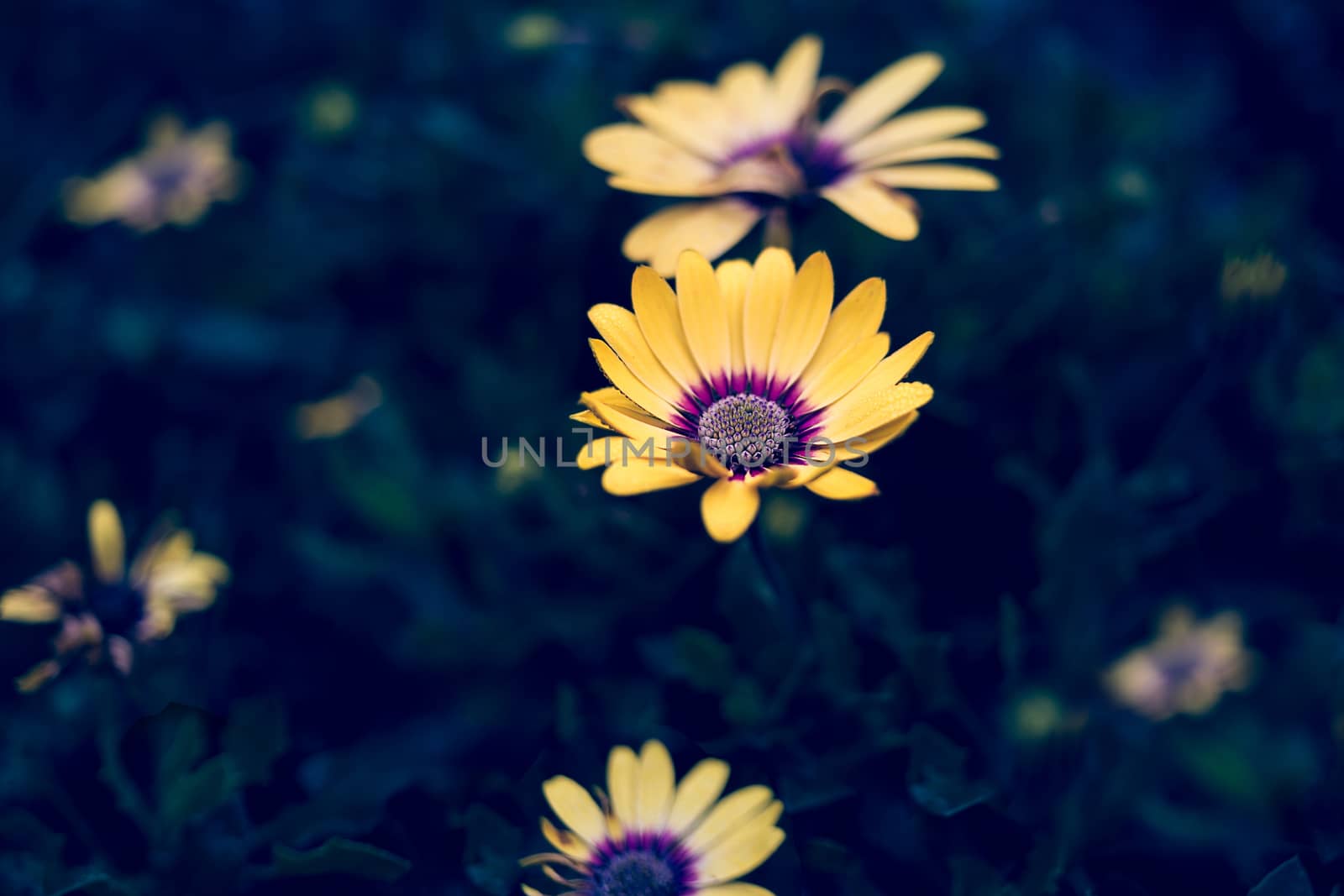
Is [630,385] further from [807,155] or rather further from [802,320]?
[807,155]

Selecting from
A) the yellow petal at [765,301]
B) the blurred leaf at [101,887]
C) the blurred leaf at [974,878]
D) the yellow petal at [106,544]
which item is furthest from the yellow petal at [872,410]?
the yellow petal at [106,544]

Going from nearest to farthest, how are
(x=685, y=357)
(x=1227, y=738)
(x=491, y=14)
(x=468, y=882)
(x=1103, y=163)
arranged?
(x=685, y=357)
(x=468, y=882)
(x=1227, y=738)
(x=1103, y=163)
(x=491, y=14)

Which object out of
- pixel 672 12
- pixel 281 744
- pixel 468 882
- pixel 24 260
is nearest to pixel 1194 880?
pixel 468 882

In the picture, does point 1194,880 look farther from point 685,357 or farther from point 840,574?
point 685,357

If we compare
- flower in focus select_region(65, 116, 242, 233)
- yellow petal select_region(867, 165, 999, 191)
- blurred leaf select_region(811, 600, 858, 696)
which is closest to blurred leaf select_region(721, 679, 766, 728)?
blurred leaf select_region(811, 600, 858, 696)

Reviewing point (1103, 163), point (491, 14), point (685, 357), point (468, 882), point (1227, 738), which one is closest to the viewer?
point (685, 357)

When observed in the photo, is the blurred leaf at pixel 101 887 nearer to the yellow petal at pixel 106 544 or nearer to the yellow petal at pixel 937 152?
the yellow petal at pixel 106 544
